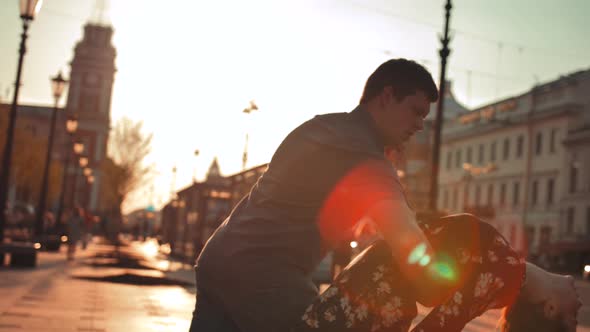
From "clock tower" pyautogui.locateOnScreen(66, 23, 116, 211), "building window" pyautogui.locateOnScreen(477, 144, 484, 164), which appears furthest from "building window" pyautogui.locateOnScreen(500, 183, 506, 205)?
"clock tower" pyautogui.locateOnScreen(66, 23, 116, 211)

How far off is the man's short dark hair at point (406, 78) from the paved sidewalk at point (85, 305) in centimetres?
657

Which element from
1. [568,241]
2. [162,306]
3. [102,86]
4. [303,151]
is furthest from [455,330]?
[102,86]

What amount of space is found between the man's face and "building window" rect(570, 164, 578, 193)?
65.9 meters

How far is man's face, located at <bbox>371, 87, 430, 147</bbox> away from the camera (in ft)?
9.32

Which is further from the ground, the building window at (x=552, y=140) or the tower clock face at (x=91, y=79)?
the tower clock face at (x=91, y=79)

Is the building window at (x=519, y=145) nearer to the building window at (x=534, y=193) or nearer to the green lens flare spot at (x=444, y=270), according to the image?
the building window at (x=534, y=193)

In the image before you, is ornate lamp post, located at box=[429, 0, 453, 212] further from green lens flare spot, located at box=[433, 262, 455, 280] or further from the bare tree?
the bare tree

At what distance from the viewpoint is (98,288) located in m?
16.3

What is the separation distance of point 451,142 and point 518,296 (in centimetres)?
8485

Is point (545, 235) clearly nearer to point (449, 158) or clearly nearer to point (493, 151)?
point (493, 151)

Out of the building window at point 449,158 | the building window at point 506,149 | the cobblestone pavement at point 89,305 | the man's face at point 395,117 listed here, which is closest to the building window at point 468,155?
the building window at point 449,158

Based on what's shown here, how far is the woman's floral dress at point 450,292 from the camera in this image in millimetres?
2553

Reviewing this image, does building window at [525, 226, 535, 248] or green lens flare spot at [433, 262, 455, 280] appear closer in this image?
green lens flare spot at [433, 262, 455, 280]

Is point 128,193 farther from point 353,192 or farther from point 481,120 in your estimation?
point 353,192
